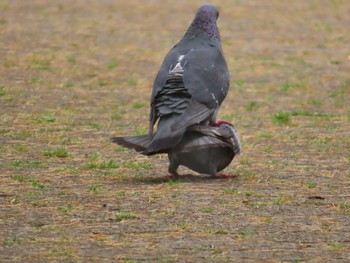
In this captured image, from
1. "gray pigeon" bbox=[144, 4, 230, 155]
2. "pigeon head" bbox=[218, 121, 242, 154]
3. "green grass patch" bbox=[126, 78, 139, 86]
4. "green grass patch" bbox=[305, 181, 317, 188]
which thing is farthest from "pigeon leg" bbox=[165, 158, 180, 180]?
"green grass patch" bbox=[126, 78, 139, 86]

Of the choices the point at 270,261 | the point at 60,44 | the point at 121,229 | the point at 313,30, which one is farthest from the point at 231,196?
the point at 313,30

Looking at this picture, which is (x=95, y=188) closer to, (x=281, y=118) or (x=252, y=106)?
(x=281, y=118)

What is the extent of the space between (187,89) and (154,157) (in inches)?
78.2

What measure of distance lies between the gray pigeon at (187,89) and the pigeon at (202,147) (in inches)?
4.5

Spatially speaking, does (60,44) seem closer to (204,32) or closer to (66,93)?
(66,93)

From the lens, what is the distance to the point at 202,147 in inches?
380

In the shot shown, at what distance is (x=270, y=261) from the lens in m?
7.09

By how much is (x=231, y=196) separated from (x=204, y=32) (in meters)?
1.95

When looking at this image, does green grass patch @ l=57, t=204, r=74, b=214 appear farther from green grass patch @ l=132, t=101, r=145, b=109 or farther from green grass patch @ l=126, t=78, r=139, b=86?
green grass patch @ l=126, t=78, r=139, b=86

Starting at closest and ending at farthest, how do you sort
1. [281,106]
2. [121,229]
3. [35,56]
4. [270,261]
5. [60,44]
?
[270,261] → [121,229] → [281,106] → [35,56] → [60,44]

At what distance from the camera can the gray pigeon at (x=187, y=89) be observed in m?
9.49

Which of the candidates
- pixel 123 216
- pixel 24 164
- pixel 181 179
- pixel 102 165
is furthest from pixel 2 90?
pixel 123 216

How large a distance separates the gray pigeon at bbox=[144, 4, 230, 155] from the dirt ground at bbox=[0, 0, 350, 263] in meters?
0.51

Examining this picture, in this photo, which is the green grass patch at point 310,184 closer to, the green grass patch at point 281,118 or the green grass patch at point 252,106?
the green grass patch at point 281,118
